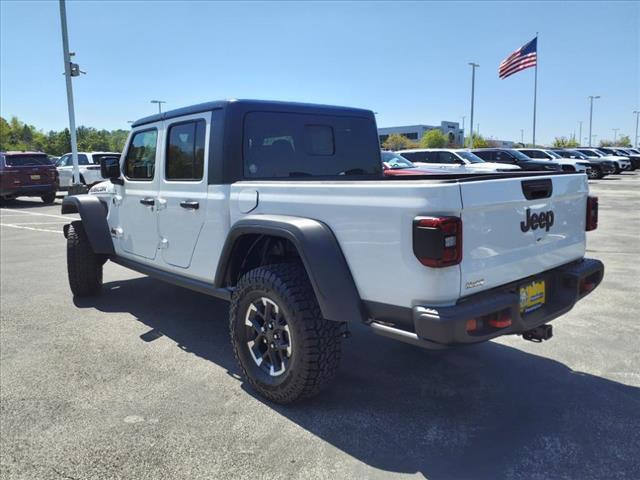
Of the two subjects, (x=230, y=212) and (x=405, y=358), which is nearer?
(x=230, y=212)

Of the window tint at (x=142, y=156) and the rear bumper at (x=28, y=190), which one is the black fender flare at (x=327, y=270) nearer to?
the window tint at (x=142, y=156)

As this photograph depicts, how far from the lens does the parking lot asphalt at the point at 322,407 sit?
9.00 feet

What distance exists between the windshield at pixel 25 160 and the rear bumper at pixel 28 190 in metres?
0.71

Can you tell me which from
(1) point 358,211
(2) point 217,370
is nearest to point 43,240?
(2) point 217,370

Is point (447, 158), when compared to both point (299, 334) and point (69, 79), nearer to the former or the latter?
point (69, 79)

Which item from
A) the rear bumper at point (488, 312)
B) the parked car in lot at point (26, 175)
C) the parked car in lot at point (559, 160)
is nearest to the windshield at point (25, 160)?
the parked car in lot at point (26, 175)

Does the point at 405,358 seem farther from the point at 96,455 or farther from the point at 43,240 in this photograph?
the point at 43,240

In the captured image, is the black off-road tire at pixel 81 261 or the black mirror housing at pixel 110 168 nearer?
the black mirror housing at pixel 110 168

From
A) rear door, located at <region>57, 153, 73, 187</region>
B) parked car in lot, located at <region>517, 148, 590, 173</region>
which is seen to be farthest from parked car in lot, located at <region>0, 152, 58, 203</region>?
parked car in lot, located at <region>517, 148, 590, 173</region>

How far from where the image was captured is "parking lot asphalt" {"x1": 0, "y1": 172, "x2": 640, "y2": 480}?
9.00 feet

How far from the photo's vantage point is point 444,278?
2.63 m

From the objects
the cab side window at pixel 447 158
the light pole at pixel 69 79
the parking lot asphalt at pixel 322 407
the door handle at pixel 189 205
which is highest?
the light pole at pixel 69 79

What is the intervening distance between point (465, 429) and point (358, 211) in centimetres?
139

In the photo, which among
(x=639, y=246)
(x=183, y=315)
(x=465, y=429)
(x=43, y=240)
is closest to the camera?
(x=465, y=429)
